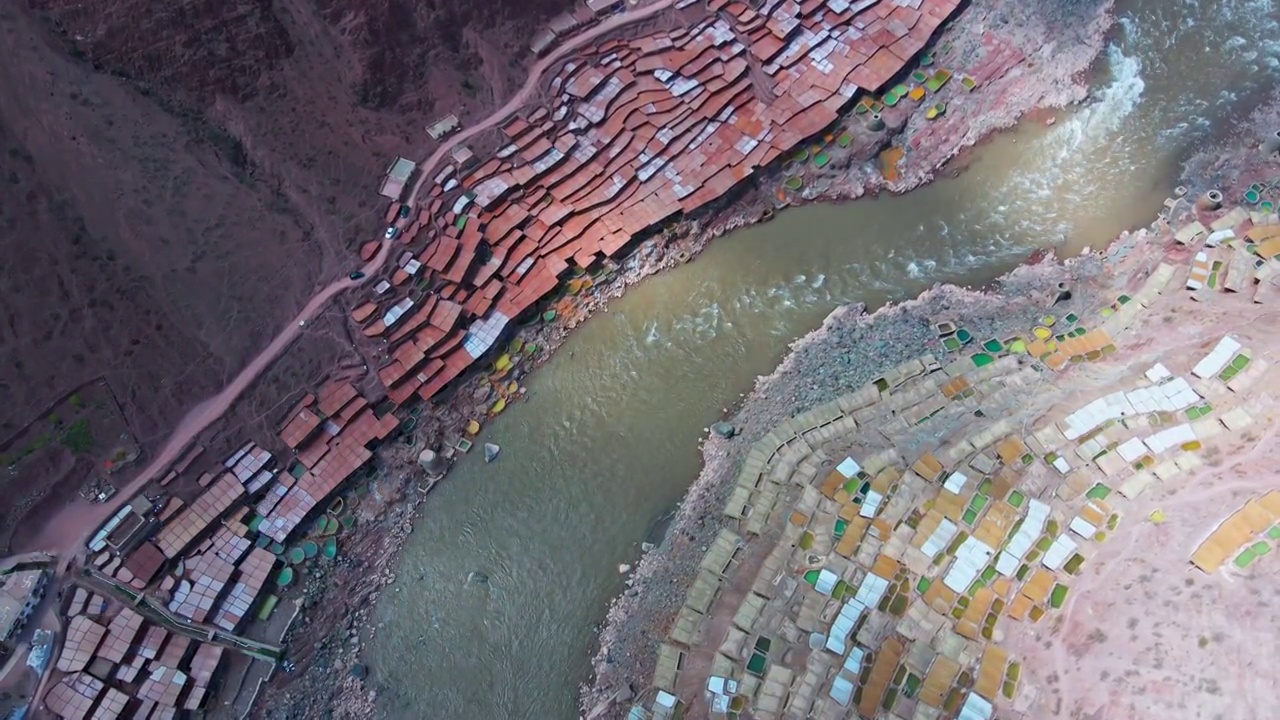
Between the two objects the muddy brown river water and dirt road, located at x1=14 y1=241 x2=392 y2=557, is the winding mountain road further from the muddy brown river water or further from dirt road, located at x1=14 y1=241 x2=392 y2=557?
the muddy brown river water

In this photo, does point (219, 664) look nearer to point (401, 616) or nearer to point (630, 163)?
point (401, 616)

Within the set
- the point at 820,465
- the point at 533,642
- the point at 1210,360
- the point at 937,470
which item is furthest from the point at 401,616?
the point at 1210,360

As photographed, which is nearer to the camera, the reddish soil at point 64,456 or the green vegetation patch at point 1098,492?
the green vegetation patch at point 1098,492

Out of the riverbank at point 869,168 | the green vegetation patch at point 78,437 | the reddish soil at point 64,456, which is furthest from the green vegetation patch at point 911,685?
the green vegetation patch at point 78,437

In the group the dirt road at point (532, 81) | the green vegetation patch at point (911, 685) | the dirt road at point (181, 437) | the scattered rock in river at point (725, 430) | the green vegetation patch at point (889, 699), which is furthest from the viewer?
the dirt road at point (532, 81)

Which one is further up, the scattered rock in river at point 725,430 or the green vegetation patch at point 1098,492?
the scattered rock in river at point 725,430

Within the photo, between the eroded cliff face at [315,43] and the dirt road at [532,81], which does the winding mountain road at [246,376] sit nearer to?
the dirt road at [532,81]

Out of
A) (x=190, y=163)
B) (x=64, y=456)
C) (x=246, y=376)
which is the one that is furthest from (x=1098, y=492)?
(x=64, y=456)
